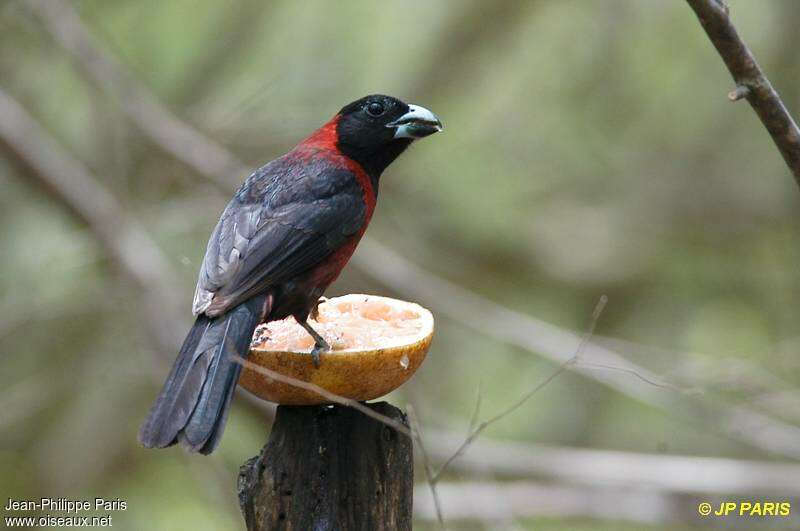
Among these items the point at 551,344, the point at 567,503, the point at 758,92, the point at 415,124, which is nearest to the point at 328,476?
the point at 758,92

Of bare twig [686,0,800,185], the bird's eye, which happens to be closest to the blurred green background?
the bird's eye

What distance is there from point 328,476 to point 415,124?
1576 millimetres

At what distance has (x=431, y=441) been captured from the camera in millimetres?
5941

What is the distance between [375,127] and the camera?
160 inches

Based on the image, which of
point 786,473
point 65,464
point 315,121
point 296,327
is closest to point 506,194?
point 315,121

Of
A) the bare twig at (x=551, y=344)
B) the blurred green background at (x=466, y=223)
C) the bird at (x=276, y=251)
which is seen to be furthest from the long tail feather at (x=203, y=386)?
the bare twig at (x=551, y=344)

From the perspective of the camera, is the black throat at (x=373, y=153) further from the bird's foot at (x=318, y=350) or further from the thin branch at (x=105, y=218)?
the thin branch at (x=105, y=218)

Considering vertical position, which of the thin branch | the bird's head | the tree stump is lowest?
the thin branch

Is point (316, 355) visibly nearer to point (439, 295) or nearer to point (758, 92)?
point (758, 92)

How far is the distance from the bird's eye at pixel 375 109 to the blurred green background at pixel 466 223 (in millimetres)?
2321

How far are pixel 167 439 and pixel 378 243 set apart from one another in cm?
427

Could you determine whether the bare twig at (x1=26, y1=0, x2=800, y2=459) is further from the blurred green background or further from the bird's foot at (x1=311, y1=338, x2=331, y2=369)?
the bird's foot at (x1=311, y1=338, x2=331, y2=369)

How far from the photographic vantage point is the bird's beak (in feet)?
13.1

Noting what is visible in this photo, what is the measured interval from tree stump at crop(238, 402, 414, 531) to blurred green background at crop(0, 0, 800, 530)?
9.67ft
